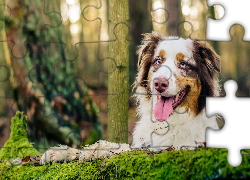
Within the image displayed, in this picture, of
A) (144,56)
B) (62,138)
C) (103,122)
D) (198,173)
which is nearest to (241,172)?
(198,173)

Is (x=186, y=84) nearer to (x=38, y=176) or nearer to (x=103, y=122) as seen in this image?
(x=103, y=122)

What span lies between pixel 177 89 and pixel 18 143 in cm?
230

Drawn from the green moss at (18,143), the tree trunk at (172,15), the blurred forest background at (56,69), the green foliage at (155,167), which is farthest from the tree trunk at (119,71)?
the green moss at (18,143)

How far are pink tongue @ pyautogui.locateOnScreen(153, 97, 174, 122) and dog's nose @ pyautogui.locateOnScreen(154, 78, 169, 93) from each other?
0.12 m

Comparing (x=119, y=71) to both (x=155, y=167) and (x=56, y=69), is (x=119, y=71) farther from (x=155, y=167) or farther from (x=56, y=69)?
(x=56, y=69)

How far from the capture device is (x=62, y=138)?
13.0 ft

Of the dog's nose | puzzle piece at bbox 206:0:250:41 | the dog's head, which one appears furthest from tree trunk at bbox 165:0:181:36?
the dog's nose

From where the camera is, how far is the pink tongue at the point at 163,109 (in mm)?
2717

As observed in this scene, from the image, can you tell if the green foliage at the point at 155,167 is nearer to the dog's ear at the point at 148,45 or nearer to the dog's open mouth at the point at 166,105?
the dog's open mouth at the point at 166,105

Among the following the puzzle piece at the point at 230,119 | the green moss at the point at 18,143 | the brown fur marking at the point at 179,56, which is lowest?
the green moss at the point at 18,143

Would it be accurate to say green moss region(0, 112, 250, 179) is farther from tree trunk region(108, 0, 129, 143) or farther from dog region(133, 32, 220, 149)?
tree trunk region(108, 0, 129, 143)

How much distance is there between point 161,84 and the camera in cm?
265

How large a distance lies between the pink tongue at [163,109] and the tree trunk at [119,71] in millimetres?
581
